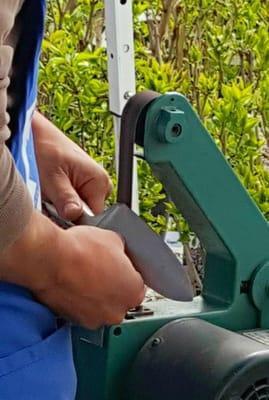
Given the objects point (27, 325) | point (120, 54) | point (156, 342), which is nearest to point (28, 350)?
point (27, 325)

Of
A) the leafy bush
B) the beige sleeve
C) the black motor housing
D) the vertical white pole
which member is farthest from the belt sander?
the leafy bush

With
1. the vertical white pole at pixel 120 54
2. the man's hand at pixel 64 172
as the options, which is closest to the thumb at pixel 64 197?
the man's hand at pixel 64 172

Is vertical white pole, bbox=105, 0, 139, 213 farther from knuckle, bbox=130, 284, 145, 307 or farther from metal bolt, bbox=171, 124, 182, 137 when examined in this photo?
knuckle, bbox=130, 284, 145, 307

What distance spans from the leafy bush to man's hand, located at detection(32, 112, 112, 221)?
1.13 metres

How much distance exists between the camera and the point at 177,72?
328cm

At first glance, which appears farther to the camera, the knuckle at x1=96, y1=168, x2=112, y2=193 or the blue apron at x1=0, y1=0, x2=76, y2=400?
the knuckle at x1=96, y1=168, x2=112, y2=193

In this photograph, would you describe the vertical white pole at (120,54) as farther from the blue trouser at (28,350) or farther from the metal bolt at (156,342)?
the blue trouser at (28,350)

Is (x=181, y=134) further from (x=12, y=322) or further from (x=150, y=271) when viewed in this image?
(x=12, y=322)

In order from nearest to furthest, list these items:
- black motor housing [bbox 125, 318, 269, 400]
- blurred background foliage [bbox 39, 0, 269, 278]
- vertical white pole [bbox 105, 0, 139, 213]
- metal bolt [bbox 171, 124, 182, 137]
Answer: black motor housing [bbox 125, 318, 269, 400] < metal bolt [bbox 171, 124, 182, 137] < vertical white pole [bbox 105, 0, 139, 213] < blurred background foliage [bbox 39, 0, 269, 278]

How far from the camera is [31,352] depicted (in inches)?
53.4

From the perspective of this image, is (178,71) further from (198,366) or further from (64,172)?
(198,366)

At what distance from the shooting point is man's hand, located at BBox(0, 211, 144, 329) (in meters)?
1.27

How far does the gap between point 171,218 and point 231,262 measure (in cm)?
135

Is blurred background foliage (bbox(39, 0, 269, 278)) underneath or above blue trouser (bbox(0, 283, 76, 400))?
underneath
